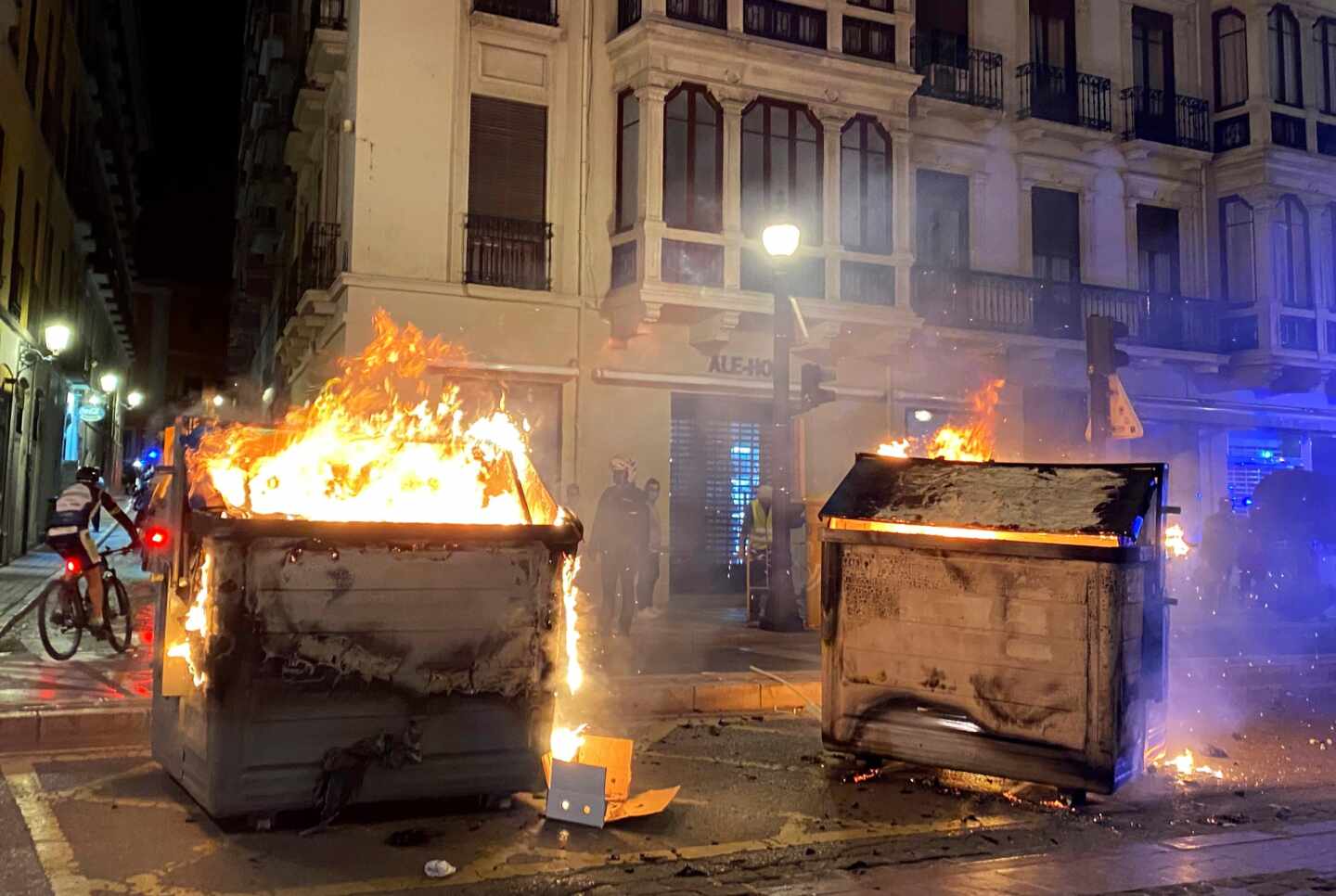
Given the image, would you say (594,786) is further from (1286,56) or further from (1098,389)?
(1286,56)

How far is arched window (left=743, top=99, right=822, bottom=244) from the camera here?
16.6 metres

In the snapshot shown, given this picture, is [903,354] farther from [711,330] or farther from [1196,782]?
[1196,782]

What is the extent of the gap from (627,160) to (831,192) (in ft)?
10.6

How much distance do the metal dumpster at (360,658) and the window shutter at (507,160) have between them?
11161mm

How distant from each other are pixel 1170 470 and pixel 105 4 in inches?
1256

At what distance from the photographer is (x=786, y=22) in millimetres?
16734

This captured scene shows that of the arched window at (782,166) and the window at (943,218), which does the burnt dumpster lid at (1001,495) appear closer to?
A: the arched window at (782,166)

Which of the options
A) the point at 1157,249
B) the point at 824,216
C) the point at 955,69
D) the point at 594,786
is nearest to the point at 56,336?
the point at 824,216

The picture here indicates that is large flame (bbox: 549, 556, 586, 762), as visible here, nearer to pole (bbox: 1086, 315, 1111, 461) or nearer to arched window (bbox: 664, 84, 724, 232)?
pole (bbox: 1086, 315, 1111, 461)

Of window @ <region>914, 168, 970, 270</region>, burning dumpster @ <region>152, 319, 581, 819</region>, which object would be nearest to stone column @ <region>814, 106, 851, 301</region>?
window @ <region>914, 168, 970, 270</region>

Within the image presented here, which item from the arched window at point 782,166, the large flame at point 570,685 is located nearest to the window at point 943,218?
the arched window at point 782,166

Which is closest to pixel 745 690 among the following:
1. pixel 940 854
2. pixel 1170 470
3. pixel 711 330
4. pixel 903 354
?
pixel 940 854

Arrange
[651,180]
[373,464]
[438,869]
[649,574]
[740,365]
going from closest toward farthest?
[438,869] → [373,464] → [649,574] → [651,180] → [740,365]

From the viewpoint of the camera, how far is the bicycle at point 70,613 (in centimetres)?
943
